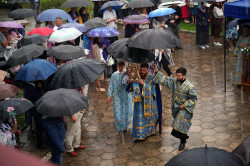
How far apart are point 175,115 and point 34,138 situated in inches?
116

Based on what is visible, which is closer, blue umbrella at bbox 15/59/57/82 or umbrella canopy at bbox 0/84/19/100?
umbrella canopy at bbox 0/84/19/100

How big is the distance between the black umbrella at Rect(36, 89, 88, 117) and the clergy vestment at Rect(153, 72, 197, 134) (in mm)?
1747

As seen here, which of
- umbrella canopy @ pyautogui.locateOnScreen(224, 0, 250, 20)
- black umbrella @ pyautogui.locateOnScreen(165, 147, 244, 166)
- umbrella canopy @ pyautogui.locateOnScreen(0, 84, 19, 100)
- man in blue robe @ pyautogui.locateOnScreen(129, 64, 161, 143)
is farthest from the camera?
umbrella canopy @ pyautogui.locateOnScreen(224, 0, 250, 20)

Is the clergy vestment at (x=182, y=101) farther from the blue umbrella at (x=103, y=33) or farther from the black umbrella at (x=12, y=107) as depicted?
the blue umbrella at (x=103, y=33)

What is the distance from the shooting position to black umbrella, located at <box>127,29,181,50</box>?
18.7 feet

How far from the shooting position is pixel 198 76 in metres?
10.2

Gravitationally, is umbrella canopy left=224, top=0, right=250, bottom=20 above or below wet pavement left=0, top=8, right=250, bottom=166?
above

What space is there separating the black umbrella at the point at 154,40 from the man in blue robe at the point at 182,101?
51 centimetres

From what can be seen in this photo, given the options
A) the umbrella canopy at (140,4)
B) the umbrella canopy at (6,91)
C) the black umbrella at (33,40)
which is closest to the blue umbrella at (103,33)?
the black umbrella at (33,40)

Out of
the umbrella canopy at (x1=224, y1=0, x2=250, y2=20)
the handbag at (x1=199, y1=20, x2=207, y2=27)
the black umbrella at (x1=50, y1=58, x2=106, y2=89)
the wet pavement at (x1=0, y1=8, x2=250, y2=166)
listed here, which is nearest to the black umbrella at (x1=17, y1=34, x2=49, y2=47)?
the wet pavement at (x1=0, y1=8, x2=250, y2=166)

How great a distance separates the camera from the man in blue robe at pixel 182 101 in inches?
232

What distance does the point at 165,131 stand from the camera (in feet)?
23.0

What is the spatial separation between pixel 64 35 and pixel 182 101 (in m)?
3.78

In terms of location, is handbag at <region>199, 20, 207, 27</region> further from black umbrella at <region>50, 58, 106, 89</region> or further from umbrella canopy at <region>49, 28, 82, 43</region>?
black umbrella at <region>50, 58, 106, 89</region>
